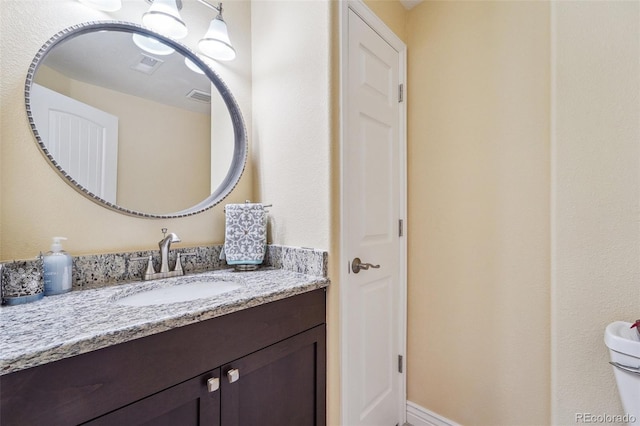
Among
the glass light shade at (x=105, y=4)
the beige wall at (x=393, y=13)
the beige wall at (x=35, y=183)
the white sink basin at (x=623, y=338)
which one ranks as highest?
the beige wall at (x=393, y=13)

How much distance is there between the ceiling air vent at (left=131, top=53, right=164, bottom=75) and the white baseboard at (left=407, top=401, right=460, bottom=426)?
2149mm

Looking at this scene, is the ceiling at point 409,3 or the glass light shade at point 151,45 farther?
the ceiling at point 409,3

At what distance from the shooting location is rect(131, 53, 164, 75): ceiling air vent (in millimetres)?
1250

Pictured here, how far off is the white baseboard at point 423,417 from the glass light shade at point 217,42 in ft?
6.91

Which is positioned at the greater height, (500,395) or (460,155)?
(460,155)

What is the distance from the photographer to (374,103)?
58.2 inches

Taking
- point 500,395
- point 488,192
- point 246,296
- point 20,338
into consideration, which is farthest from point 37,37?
point 500,395

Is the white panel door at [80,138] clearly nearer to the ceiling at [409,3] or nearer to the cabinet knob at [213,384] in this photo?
the cabinet knob at [213,384]

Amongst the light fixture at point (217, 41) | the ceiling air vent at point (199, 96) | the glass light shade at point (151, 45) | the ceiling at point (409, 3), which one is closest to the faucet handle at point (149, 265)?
the ceiling air vent at point (199, 96)

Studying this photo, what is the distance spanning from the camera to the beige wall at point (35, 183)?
3.05 ft

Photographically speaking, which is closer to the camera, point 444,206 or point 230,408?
point 230,408

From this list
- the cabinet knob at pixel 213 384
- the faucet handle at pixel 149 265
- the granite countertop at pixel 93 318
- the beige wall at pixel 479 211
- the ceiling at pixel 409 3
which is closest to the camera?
the granite countertop at pixel 93 318

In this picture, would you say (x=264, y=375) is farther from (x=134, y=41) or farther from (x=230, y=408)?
(x=134, y=41)

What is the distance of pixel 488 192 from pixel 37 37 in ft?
6.19
